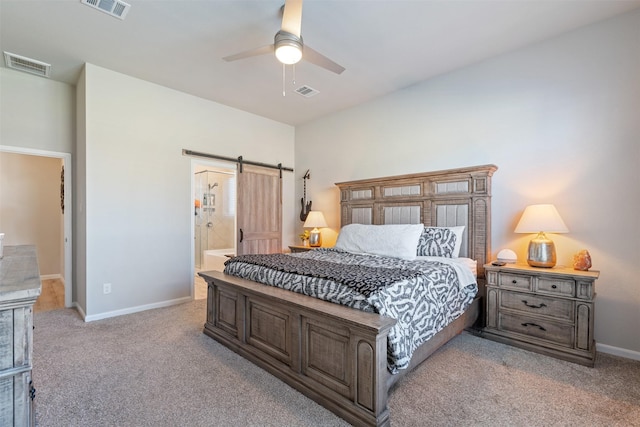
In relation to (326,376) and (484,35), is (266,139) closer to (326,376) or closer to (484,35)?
(484,35)

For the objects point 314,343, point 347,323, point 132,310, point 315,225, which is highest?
point 315,225

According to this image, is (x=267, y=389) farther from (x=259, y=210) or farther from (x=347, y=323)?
(x=259, y=210)

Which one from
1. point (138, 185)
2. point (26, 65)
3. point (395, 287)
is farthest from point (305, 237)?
point (26, 65)

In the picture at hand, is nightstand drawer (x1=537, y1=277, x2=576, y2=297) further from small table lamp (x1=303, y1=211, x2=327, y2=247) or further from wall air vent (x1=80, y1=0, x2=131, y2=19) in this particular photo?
wall air vent (x1=80, y1=0, x2=131, y2=19)

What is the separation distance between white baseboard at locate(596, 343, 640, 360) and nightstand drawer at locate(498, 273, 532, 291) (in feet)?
2.66

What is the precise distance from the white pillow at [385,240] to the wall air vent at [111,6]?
309cm

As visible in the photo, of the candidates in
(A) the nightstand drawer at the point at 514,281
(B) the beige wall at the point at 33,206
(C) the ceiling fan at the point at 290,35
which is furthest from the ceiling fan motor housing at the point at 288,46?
(B) the beige wall at the point at 33,206

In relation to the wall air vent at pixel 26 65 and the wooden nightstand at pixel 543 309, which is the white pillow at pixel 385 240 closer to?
the wooden nightstand at pixel 543 309

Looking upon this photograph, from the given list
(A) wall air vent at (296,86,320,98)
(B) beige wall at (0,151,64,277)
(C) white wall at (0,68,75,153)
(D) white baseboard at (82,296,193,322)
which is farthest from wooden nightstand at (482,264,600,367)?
(B) beige wall at (0,151,64,277)

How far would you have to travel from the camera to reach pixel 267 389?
2.06 metres

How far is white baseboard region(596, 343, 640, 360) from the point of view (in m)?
2.52

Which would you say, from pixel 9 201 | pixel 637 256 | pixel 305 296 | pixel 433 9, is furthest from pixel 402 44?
pixel 9 201

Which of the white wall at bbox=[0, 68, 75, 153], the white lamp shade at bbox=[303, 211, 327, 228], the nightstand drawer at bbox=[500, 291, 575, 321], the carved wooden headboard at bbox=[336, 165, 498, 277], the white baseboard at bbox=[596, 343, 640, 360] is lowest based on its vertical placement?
the white baseboard at bbox=[596, 343, 640, 360]

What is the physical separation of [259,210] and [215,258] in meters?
1.63
